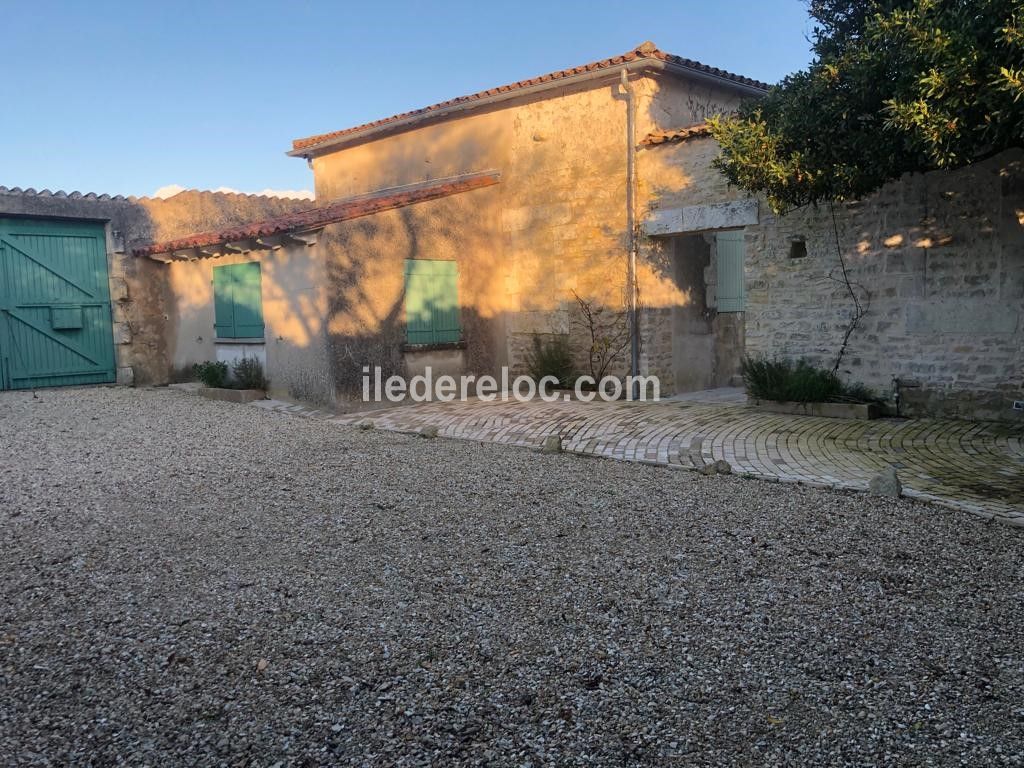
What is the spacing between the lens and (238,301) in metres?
10.9

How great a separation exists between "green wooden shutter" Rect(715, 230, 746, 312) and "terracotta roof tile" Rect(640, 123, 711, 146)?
1.98 meters

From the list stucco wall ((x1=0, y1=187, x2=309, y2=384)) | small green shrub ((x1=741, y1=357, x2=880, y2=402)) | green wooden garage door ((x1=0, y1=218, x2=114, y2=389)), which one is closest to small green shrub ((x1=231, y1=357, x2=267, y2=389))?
stucco wall ((x1=0, y1=187, x2=309, y2=384))

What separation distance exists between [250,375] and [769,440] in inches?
280

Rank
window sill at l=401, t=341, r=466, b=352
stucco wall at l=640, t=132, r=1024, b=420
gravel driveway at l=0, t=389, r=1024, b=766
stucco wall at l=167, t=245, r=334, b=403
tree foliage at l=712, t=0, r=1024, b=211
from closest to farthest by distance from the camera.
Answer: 1. gravel driveway at l=0, t=389, r=1024, b=766
2. tree foliage at l=712, t=0, r=1024, b=211
3. stucco wall at l=640, t=132, r=1024, b=420
4. stucco wall at l=167, t=245, r=334, b=403
5. window sill at l=401, t=341, r=466, b=352

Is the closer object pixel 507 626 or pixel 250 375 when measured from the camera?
pixel 507 626

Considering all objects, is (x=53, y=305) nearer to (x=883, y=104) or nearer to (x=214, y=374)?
(x=214, y=374)

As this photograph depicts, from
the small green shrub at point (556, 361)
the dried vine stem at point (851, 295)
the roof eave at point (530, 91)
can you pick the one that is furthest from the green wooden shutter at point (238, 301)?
the dried vine stem at point (851, 295)

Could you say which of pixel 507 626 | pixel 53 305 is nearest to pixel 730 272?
pixel 507 626

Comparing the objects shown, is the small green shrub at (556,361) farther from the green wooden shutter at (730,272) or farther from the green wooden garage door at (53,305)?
the green wooden garage door at (53,305)

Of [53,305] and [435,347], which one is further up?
[53,305]

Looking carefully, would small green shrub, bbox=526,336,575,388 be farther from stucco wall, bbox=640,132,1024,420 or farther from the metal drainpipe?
stucco wall, bbox=640,132,1024,420

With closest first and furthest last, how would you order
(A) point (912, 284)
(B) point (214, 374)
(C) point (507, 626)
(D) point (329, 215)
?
(C) point (507, 626) < (A) point (912, 284) < (D) point (329, 215) < (B) point (214, 374)

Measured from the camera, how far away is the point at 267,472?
6.42 meters

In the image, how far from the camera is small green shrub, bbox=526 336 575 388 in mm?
10867
